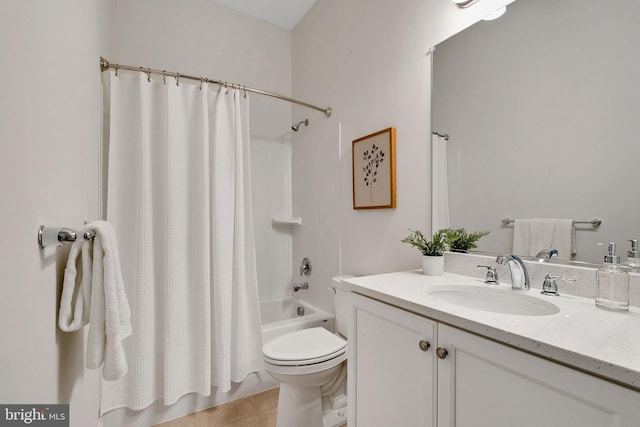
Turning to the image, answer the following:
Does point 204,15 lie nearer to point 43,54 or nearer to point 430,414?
point 43,54

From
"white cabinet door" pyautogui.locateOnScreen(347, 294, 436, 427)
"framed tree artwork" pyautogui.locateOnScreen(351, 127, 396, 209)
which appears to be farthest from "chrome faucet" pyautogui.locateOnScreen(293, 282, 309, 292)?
"white cabinet door" pyautogui.locateOnScreen(347, 294, 436, 427)

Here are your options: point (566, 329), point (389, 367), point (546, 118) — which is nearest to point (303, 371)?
point (389, 367)

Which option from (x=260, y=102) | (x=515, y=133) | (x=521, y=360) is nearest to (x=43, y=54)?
(x=521, y=360)

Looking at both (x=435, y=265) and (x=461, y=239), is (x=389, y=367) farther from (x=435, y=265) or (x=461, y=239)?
(x=461, y=239)

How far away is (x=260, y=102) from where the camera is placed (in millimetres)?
2535

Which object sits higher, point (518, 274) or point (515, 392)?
point (518, 274)

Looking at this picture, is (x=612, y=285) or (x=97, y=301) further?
(x=612, y=285)

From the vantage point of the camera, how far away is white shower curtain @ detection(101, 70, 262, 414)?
1499mm

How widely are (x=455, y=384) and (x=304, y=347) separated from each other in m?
→ 0.87

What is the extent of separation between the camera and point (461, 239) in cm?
127

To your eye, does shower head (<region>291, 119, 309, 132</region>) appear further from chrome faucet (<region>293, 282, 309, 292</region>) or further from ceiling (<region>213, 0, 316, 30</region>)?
chrome faucet (<region>293, 282, 309, 292</region>)

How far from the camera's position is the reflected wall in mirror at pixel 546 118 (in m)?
0.84

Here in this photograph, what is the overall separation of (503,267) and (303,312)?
1646mm

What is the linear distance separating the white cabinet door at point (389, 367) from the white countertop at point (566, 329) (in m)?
0.06
